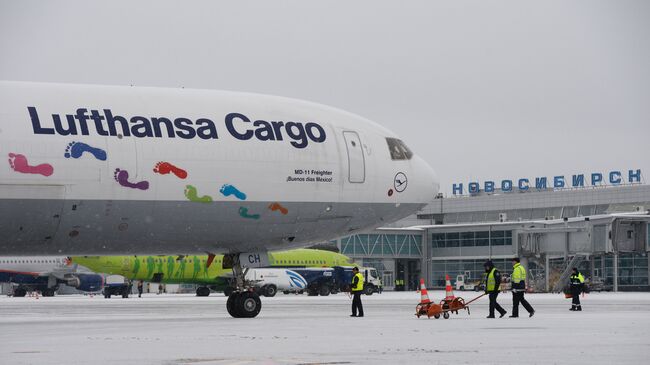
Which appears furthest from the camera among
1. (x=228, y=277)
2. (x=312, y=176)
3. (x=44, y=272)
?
(x=44, y=272)

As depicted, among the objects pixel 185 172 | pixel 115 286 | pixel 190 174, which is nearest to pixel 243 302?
pixel 190 174

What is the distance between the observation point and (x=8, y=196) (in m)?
28.5

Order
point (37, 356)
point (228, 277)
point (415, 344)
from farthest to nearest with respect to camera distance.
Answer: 1. point (228, 277)
2. point (415, 344)
3. point (37, 356)

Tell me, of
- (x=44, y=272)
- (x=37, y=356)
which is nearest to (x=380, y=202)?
(x=37, y=356)

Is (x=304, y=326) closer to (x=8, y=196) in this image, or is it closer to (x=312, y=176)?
(x=312, y=176)

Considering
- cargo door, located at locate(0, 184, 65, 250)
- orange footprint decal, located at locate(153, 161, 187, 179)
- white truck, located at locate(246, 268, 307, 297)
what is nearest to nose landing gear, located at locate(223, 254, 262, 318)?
orange footprint decal, located at locate(153, 161, 187, 179)

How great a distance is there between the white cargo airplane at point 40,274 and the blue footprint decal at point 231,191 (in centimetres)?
6820

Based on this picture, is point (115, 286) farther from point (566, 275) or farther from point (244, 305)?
point (244, 305)

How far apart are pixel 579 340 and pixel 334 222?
46.1 feet

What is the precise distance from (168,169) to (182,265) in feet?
176

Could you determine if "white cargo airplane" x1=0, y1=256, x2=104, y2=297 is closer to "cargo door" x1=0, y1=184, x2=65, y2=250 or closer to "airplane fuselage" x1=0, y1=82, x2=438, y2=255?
"airplane fuselage" x1=0, y1=82, x2=438, y2=255

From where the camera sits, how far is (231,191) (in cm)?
3169

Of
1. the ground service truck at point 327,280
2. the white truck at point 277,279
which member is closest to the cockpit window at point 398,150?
the white truck at point 277,279

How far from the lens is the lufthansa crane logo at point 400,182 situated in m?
34.3
